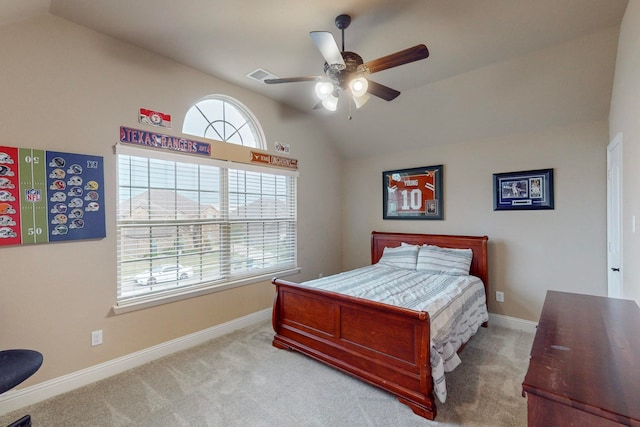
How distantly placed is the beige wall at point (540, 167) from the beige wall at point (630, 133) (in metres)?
0.40

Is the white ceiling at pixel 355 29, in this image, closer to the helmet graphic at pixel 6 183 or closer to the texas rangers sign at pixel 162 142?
the texas rangers sign at pixel 162 142

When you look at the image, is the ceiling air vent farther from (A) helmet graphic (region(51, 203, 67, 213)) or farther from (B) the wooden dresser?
(B) the wooden dresser

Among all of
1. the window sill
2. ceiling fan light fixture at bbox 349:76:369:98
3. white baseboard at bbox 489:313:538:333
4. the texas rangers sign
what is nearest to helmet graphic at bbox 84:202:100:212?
the texas rangers sign

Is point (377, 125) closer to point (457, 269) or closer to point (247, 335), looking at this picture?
point (457, 269)

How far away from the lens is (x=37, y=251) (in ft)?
7.08

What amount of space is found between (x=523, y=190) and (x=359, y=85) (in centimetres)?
254

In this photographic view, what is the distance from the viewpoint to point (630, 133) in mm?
2004

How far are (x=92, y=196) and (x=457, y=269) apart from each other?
3.71 meters

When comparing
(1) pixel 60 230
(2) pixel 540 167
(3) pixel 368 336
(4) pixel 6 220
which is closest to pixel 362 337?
(3) pixel 368 336

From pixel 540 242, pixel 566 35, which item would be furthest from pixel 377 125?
pixel 540 242

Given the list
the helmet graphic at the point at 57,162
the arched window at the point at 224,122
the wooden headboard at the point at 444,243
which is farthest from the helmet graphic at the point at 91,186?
the wooden headboard at the point at 444,243

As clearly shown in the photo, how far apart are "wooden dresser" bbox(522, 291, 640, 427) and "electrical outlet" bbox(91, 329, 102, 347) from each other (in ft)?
9.61

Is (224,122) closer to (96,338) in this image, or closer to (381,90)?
(381,90)

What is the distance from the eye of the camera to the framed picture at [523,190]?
328 centimetres
